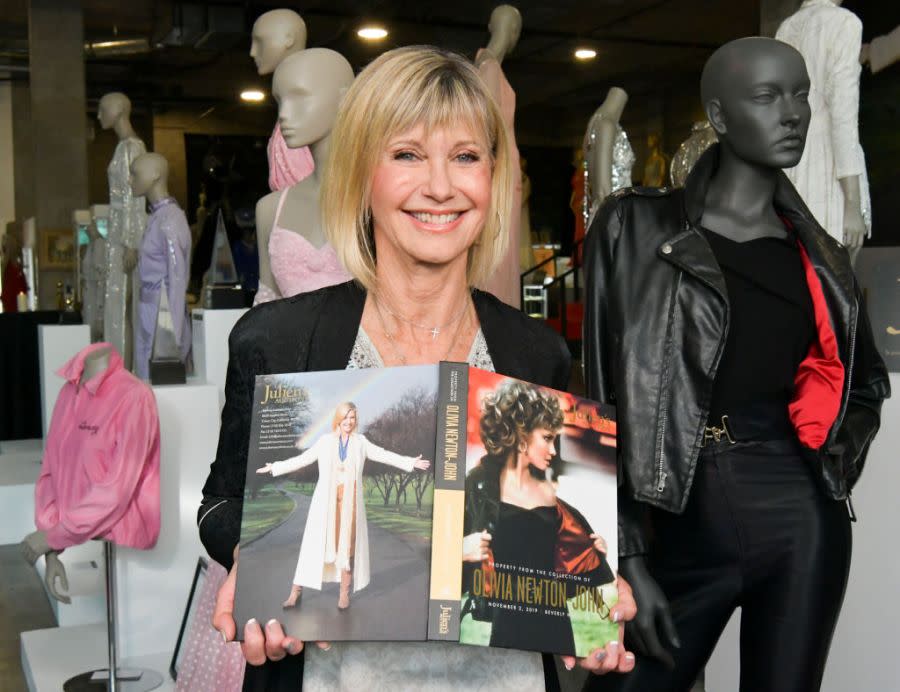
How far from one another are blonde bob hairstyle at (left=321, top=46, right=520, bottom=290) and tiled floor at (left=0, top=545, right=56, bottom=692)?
3.09 metres

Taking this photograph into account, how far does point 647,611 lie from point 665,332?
0.47 metres

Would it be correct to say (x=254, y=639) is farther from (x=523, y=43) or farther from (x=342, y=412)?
(x=523, y=43)

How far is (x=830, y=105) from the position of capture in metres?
3.63

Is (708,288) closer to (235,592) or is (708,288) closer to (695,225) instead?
(695,225)

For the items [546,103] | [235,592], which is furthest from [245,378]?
[546,103]

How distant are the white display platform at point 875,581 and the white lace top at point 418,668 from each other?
6.26 ft

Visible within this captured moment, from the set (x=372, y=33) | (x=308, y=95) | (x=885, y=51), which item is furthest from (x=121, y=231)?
(x=372, y=33)

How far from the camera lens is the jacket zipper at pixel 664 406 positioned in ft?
6.37

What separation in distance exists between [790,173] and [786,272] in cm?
193

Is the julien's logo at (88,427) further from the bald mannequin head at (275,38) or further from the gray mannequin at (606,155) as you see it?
the gray mannequin at (606,155)

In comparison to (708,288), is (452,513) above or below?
below

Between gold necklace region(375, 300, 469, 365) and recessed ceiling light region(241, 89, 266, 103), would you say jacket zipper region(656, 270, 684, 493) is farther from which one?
recessed ceiling light region(241, 89, 266, 103)

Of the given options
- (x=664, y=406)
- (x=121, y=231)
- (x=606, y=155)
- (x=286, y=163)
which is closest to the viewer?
(x=664, y=406)

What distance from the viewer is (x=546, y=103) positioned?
14.0m
